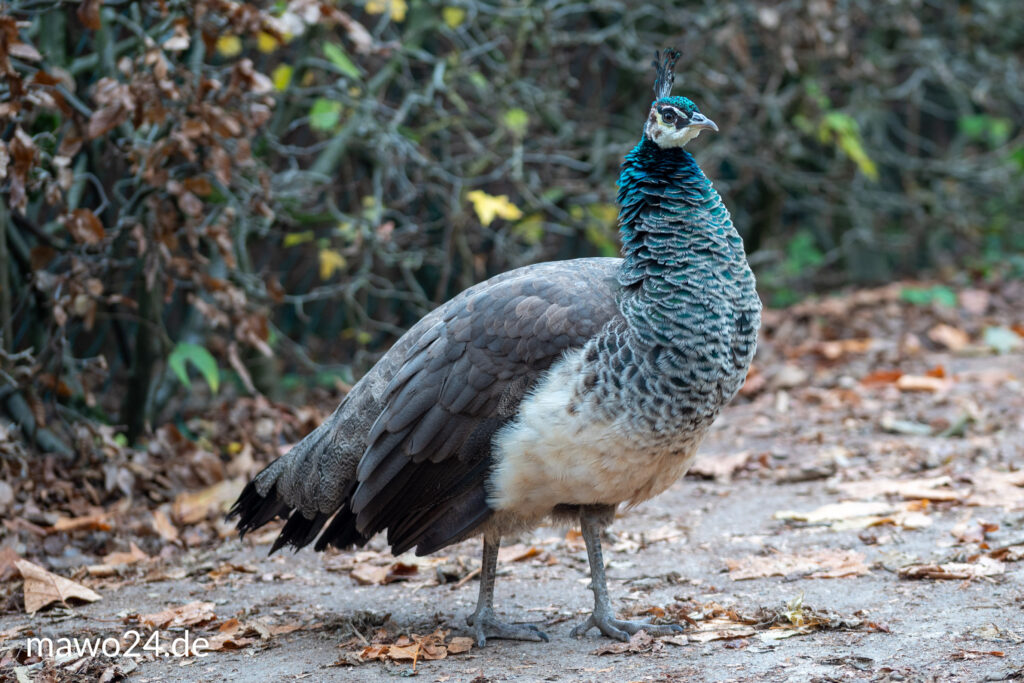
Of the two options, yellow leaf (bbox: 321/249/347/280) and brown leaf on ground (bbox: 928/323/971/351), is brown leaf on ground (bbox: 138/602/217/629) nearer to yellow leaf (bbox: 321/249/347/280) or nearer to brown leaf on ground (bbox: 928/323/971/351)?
yellow leaf (bbox: 321/249/347/280)

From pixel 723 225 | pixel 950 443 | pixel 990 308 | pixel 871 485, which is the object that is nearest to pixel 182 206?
pixel 723 225

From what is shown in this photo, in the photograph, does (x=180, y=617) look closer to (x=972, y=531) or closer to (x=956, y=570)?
(x=956, y=570)

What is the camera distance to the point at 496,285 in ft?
12.2

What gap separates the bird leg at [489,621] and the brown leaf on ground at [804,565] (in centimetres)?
87

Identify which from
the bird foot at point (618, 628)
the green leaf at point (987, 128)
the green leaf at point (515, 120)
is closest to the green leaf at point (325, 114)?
the green leaf at point (515, 120)

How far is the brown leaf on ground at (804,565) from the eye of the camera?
12.8ft

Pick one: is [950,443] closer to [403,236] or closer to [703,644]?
[703,644]

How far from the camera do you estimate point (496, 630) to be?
3.61 m

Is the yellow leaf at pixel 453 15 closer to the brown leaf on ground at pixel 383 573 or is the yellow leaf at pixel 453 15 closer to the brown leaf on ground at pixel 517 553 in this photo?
the brown leaf on ground at pixel 517 553

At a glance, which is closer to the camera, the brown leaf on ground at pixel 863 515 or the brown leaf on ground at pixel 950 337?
the brown leaf on ground at pixel 863 515

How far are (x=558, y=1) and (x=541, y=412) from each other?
4.40 metres

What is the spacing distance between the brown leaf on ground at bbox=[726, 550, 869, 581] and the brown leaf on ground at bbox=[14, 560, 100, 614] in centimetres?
245

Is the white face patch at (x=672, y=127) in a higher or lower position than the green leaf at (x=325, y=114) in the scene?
lower

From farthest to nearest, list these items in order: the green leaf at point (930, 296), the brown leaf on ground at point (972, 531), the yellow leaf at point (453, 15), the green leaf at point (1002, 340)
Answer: the green leaf at point (930, 296), the green leaf at point (1002, 340), the yellow leaf at point (453, 15), the brown leaf on ground at point (972, 531)
